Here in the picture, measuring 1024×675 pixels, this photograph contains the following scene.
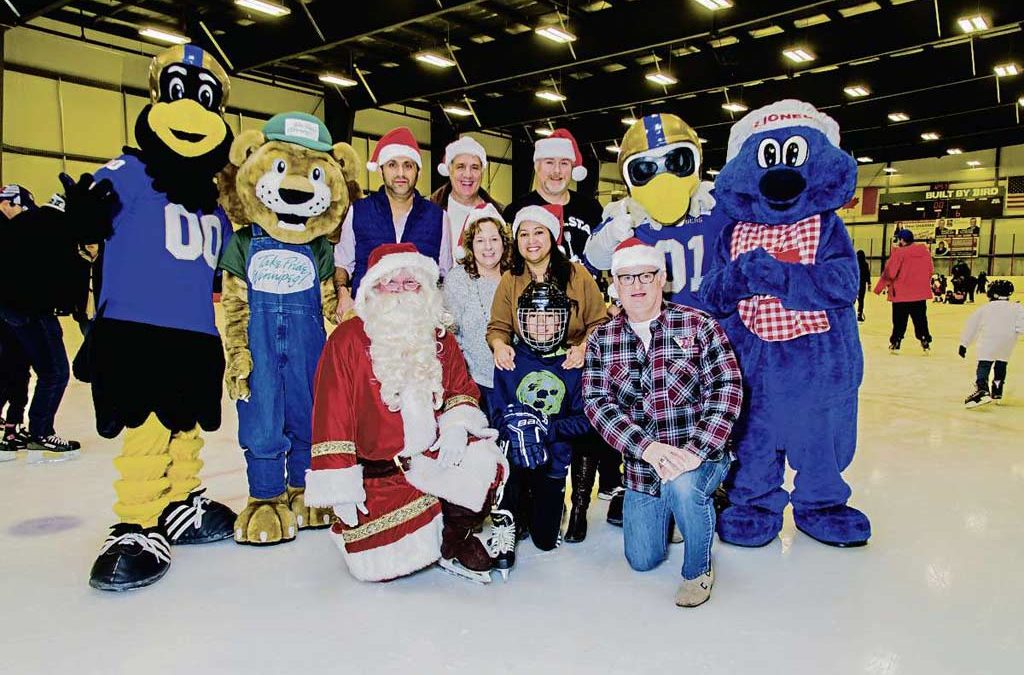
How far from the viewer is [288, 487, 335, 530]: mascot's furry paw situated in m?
2.76

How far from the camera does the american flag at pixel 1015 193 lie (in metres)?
22.1

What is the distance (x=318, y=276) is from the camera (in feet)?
8.95

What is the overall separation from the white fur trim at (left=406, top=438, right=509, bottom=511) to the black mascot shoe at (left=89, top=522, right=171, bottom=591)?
0.84m

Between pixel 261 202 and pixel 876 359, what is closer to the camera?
pixel 261 202

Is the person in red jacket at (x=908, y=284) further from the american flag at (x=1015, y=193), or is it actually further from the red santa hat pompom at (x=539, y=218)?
the american flag at (x=1015, y=193)

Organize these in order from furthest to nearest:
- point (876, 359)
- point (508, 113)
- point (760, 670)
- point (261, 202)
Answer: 1. point (508, 113)
2. point (876, 359)
3. point (261, 202)
4. point (760, 670)

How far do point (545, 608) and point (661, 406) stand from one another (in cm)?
73

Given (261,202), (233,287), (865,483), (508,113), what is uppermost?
(508,113)

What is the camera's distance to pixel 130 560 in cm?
223

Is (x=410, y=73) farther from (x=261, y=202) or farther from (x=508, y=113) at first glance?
(x=261, y=202)

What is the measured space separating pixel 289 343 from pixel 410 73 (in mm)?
11852

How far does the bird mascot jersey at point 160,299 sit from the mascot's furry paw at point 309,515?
0.40 metres

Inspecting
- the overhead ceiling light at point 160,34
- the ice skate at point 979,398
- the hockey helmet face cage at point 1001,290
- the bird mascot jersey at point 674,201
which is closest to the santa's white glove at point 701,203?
the bird mascot jersey at point 674,201

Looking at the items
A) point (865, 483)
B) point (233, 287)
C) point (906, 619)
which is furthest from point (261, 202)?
point (865, 483)
